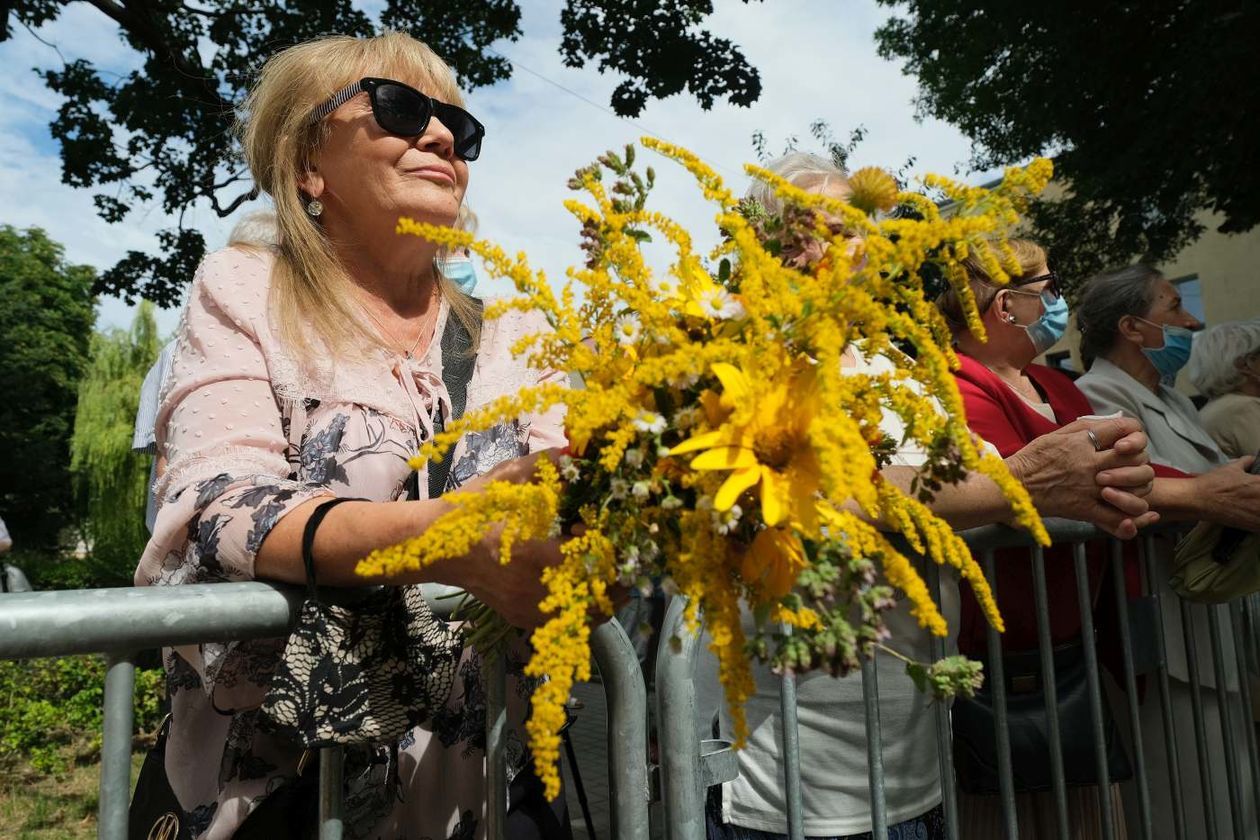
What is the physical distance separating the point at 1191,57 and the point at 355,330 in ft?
24.3

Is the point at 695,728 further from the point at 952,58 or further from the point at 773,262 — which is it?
the point at 952,58

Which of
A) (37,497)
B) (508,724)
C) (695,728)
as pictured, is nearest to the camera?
(695,728)

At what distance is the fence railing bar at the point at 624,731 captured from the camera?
4.35 ft

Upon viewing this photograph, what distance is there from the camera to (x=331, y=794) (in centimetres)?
127

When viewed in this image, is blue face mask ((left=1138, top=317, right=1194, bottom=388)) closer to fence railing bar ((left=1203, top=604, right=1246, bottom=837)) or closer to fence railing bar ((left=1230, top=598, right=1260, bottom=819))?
fence railing bar ((left=1230, top=598, right=1260, bottom=819))

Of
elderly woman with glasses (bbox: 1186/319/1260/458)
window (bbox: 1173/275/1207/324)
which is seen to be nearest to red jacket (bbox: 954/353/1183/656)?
elderly woman with glasses (bbox: 1186/319/1260/458)

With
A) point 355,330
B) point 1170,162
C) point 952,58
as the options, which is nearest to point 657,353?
point 355,330

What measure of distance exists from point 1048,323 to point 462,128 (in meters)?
2.39

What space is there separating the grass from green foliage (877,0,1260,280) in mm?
8195

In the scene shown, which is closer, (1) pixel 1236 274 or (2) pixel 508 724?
(2) pixel 508 724

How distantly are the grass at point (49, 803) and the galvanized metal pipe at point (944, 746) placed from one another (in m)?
4.14

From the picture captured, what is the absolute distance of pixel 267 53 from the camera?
25.8ft

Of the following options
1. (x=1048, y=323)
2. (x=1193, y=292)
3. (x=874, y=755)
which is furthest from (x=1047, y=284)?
(x=1193, y=292)

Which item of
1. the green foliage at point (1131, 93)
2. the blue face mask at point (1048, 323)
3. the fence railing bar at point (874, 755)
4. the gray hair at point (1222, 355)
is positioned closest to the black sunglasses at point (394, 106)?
the fence railing bar at point (874, 755)
